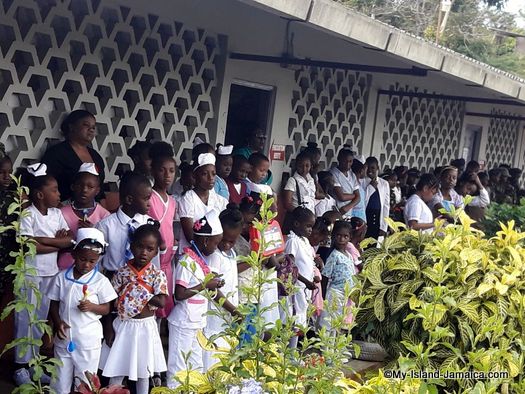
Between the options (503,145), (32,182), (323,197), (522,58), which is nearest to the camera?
(32,182)

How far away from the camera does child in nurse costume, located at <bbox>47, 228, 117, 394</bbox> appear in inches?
169

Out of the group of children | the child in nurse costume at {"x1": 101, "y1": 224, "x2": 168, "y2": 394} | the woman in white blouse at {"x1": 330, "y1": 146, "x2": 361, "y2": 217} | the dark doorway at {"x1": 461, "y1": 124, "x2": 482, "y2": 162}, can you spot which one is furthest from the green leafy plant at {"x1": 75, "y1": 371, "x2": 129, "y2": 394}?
the dark doorway at {"x1": 461, "y1": 124, "x2": 482, "y2": 162}

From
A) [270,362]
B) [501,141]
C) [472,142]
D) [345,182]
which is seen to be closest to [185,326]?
[270,362]

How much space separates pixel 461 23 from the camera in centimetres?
3306

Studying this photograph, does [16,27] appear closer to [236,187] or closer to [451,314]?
[236,187]

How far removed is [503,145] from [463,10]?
19.8 m

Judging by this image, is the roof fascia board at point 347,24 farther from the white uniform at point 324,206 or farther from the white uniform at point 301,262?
the white uniform at point 324,206

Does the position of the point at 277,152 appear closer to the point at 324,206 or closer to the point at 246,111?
the point at 246,111

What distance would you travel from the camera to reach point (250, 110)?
805 centimetres

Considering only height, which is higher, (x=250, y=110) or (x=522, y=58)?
(x=522, y=58)

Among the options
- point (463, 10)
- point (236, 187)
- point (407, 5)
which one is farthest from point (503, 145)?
point (463, 10)

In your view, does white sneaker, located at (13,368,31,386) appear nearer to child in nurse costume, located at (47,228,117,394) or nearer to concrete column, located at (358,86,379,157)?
child in nurse costume, located at (47,228,117,394)

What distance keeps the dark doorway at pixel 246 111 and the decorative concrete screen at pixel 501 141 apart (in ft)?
22.6

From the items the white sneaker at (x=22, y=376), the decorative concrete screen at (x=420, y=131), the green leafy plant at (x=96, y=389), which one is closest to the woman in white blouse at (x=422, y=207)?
the decorative concrete screen at (x=420, y=131)
